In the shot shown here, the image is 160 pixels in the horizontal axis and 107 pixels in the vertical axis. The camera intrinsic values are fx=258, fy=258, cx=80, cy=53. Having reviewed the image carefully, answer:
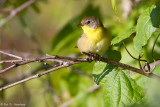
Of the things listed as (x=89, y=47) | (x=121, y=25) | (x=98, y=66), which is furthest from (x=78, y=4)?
(x=98, y=66)

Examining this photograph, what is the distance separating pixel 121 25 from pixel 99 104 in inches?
41.6

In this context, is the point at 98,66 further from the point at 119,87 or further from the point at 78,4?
the point at 78,4

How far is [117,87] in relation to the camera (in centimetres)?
168

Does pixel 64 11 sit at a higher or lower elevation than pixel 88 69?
higher

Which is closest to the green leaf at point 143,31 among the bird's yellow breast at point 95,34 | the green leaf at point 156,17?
the green leaf at point 156,17

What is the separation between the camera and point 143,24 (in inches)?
61.4

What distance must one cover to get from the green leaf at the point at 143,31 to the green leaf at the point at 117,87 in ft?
1.02

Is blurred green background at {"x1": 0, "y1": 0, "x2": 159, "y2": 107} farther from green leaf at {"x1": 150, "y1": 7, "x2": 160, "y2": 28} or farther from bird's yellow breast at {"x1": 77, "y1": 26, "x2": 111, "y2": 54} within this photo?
green leaf at {"x1": 150, "y1": 7, "x2": 160, "y2": 28}

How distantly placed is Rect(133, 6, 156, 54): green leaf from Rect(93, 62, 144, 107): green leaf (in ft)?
1.02

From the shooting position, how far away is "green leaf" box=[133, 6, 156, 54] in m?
1.50

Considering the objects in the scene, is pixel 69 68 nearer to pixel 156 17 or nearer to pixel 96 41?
pixel 96 41

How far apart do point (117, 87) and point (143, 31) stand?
1.33ft

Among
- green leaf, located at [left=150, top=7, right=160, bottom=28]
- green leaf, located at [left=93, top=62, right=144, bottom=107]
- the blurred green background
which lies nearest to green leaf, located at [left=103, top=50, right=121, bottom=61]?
green leaf, located at [left=93, top=62, right=144, bottom=107]

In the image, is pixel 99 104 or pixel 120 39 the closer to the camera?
pixel 120 39
